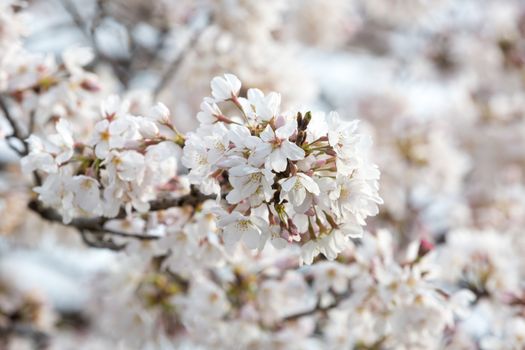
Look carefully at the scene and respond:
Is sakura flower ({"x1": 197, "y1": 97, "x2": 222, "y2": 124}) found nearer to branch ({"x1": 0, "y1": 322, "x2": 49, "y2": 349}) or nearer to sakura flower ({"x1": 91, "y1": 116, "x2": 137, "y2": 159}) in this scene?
sakura flower ({"x1": 91, "y1": 116, "x2": 137, "y2": 159})

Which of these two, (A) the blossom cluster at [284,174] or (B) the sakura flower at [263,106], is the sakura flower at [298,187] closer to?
(A) the blossom cluster at [284,174]

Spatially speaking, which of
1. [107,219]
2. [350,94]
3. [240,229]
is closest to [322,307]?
[107,219]

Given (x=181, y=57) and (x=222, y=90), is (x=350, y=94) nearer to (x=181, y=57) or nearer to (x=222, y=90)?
(x=181, y=57)

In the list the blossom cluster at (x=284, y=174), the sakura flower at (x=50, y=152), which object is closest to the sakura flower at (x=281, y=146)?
the blossom cluster at (x=284, y=174)

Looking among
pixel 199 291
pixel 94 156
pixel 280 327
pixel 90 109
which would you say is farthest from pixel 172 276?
pixel 94 156

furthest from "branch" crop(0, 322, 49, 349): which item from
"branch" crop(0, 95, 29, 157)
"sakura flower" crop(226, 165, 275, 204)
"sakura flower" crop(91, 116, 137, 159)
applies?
"sakura flower" crop(226, 165, 275, 204)
